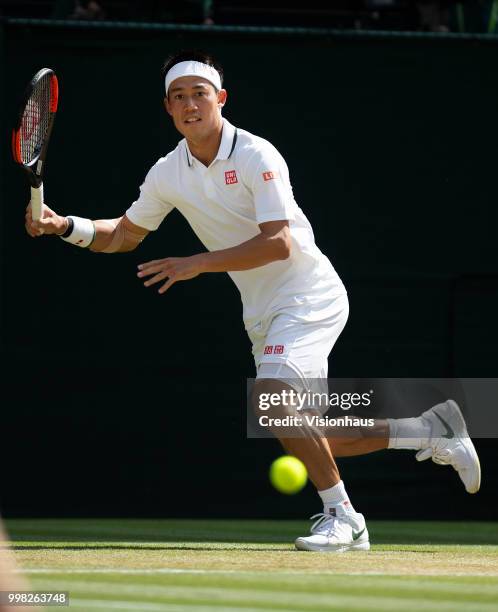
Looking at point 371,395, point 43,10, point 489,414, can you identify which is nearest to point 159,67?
point 43,10

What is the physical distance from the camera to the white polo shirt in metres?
5.12

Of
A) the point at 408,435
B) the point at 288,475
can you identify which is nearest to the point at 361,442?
the point at 408,435

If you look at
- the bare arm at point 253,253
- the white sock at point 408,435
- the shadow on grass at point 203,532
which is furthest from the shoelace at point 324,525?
the bare arm at point 253,253

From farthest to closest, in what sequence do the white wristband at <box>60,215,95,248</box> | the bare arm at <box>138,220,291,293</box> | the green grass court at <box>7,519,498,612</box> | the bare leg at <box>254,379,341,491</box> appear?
1. the white wristband at <box>60,215,95,248</box>
2. the bare leg at <box>254,379,341,491</box>
3. the bare arm at <box>138,220,291,293</box>
4. the green grass court at <box>7,519,498,612</box>

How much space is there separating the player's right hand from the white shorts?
2.97ft

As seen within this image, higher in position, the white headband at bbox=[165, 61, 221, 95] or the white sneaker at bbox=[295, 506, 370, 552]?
the white headband at bbox=[165, 61, 221, 95]

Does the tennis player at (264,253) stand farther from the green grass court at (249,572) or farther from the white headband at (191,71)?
the green grass court at (249,572)

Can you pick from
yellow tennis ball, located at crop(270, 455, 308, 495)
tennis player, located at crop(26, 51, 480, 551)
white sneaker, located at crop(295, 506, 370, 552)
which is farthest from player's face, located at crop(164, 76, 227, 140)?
white sneaker, located at crop(295, 506, 370, 552)

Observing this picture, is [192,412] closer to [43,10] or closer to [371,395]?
[371,395]

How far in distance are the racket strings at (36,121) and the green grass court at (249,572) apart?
1.58m

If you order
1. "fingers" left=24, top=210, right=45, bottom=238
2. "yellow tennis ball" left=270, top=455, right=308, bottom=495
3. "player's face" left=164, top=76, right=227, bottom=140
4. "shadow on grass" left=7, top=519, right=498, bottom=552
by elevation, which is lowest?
"shadow on grass" left=7, top=519, right=498, bottom=552

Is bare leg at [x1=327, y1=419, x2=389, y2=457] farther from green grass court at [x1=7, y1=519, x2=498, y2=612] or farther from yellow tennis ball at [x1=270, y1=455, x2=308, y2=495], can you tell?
green grass court at [x1=7, y1=519, x2=498, y2=612]

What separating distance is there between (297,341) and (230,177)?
0.72 meters

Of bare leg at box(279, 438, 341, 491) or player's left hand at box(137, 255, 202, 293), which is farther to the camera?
bare leg at box(279, 438, 341, 491)
